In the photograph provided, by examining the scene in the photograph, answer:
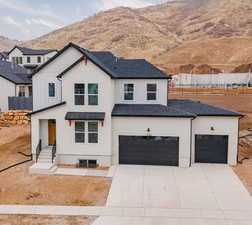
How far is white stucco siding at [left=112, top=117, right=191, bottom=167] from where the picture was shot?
60.0 feet

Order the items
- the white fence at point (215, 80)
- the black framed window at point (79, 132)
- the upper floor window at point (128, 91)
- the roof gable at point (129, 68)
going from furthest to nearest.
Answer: the white fence at point (215, 80)
the upper floor window at point (128, 91)
the roof gable at point (129, 68)
the black framed window at point (79, 132)

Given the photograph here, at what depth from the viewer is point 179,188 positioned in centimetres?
1500

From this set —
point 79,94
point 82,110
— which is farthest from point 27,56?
point 82,110

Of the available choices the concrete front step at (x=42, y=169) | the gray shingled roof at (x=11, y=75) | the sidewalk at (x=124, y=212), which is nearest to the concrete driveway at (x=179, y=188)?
the sidewalk at (x=124, y=212)

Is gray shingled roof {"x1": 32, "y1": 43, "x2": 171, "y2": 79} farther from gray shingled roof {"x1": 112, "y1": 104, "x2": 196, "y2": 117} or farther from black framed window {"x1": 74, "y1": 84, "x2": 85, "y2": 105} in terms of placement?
black framed window {"x1": 74, "y1": 84, "x2": 85, "y2": 105}

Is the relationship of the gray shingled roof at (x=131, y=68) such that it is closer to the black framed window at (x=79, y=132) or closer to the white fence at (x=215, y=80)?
the black framed window at (x=79, y=132)

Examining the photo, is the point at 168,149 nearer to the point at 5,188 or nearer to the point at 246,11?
the point at 5,188

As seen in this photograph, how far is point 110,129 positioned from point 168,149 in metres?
4.31

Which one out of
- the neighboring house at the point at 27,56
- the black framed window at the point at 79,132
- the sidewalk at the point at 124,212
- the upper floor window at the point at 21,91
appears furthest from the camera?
the neighboring house at the point at 27,56

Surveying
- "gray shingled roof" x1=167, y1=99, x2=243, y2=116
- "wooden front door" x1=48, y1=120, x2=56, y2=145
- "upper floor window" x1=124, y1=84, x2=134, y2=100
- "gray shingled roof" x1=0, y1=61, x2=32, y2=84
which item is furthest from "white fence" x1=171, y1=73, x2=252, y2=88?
"wooden front door" x1=48, y1=120, x2=56, y2=145

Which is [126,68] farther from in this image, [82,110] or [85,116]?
[85,116]

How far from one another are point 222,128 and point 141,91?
6.57m

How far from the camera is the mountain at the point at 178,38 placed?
119 meters

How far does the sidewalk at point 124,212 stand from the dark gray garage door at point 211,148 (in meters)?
7.09
